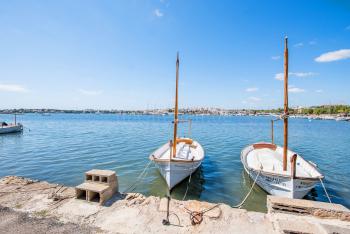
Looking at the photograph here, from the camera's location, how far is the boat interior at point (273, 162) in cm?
1020

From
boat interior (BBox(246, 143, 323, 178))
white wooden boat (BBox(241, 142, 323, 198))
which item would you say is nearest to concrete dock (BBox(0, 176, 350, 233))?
white wooden boat (BBox(241, 142, 323, 198))

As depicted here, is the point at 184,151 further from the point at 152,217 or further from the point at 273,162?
the point at 152,217

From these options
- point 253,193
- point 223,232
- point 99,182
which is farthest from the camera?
point 253,193

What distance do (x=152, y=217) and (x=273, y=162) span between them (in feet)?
32.7

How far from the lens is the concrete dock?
204 inches

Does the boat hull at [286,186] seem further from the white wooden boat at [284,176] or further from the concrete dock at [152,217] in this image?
the concrete dock at [152,217]

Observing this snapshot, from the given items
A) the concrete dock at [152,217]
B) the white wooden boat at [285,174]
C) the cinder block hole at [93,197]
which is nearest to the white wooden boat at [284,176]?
the white wooden boat at [285,174]

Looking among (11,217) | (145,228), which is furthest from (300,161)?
(11,217)

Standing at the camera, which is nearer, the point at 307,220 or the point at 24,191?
the point at 307,220

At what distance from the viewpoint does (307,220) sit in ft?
17.7

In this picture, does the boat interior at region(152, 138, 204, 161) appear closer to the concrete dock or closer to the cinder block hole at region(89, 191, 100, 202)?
the cinder block hole at region(89, 191, 100, 202)

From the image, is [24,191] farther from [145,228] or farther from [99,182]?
[145,228]

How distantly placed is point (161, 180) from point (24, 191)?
293 inches

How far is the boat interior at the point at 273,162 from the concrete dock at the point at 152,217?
3898mm
